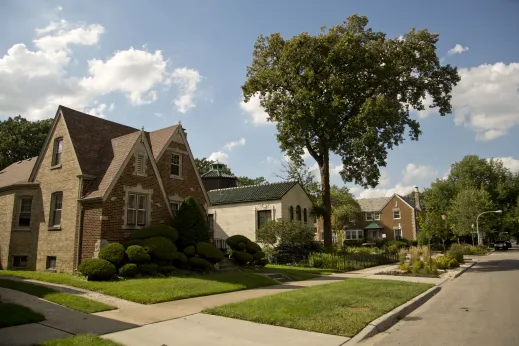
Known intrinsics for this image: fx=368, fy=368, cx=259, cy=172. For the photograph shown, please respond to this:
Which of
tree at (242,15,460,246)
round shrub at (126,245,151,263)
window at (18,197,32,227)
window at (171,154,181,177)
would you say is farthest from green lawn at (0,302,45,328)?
tree at (242,15,460,246)

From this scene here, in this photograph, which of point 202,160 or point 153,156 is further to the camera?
point 202,160

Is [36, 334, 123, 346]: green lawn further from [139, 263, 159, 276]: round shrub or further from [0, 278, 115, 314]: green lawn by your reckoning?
[139, 263, 159, 276]: round shrub

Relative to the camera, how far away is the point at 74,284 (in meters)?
13.0

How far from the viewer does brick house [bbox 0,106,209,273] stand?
17.3 meters

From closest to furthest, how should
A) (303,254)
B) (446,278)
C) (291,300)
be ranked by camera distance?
(291,300) < (446,278) < (303,254)

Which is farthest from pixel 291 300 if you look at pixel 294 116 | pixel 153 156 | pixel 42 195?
pixel 294 116

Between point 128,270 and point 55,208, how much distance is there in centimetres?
762

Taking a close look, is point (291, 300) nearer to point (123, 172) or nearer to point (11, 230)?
point (123, 172)

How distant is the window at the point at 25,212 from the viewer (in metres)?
20.4

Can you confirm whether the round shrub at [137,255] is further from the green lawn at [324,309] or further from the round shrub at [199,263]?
the green lawn at [324,309]

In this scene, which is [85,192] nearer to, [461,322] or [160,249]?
[160,249]

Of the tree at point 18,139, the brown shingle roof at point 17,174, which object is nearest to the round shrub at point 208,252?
the brown shingle roof at point 17,174

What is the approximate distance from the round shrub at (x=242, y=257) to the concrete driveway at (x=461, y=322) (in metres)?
10.3

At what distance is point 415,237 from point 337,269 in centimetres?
4573
